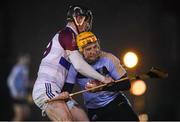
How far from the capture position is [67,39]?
15.7 ft

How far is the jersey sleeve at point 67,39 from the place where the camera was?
186 inches

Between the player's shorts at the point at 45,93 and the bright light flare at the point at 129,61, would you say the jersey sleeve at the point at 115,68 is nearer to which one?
the bright light flare at the point at 129,61

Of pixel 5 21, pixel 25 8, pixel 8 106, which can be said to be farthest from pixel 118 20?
pixel 8 106

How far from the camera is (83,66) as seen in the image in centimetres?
466

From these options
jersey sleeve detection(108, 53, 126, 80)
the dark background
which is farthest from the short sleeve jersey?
the dark background

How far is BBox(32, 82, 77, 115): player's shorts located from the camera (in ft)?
15.9

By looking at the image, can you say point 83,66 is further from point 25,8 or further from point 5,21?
point 5,21

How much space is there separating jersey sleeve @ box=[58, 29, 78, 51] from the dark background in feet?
0.29

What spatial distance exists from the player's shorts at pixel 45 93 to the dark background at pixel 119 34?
11.7 inches

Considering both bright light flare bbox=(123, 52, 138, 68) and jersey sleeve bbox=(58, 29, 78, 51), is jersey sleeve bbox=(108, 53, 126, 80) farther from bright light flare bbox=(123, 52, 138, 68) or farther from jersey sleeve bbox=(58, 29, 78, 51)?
jersey sleeve bbox=(58, 29, 78, 51)

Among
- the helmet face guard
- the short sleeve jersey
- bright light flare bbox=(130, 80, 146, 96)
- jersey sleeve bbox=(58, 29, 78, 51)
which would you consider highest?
the helmet face guard

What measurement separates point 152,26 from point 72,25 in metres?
3.47

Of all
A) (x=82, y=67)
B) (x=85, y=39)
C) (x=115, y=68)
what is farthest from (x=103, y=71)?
(x=85, y=39)

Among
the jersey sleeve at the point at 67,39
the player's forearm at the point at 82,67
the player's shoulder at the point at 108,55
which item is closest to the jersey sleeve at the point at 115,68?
the player's shoulder at the point at 108,55
